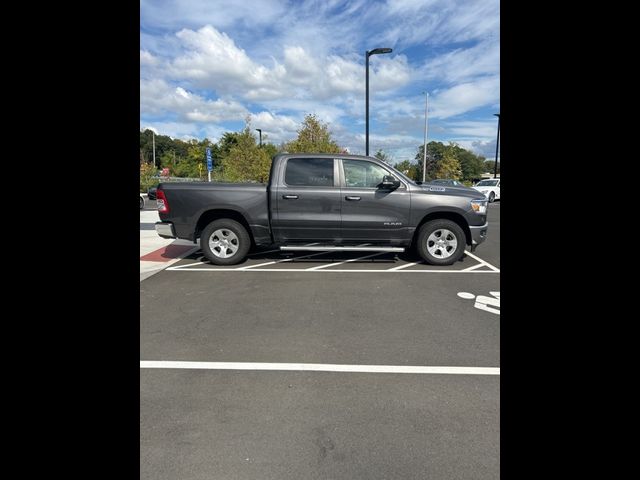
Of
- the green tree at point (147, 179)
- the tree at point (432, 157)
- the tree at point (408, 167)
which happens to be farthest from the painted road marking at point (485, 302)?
the tree at point (432, 157)

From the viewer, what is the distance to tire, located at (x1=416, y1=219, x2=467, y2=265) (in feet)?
23.9

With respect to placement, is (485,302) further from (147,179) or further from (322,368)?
(147,179)

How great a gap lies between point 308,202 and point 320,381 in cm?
434

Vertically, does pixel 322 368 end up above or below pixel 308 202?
below

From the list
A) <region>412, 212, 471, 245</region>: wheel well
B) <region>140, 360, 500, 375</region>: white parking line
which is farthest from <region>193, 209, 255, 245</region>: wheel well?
<region>140, 360, 500, 375</region>: white parking line

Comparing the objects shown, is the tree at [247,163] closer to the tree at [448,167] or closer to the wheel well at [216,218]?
the wheel well at [216,218]

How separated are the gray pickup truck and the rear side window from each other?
0.02 meters

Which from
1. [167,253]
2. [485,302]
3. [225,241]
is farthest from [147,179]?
[485,302]

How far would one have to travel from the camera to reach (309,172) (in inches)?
285

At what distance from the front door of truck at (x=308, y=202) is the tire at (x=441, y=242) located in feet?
5.33

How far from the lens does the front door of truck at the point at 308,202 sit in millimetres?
7090
